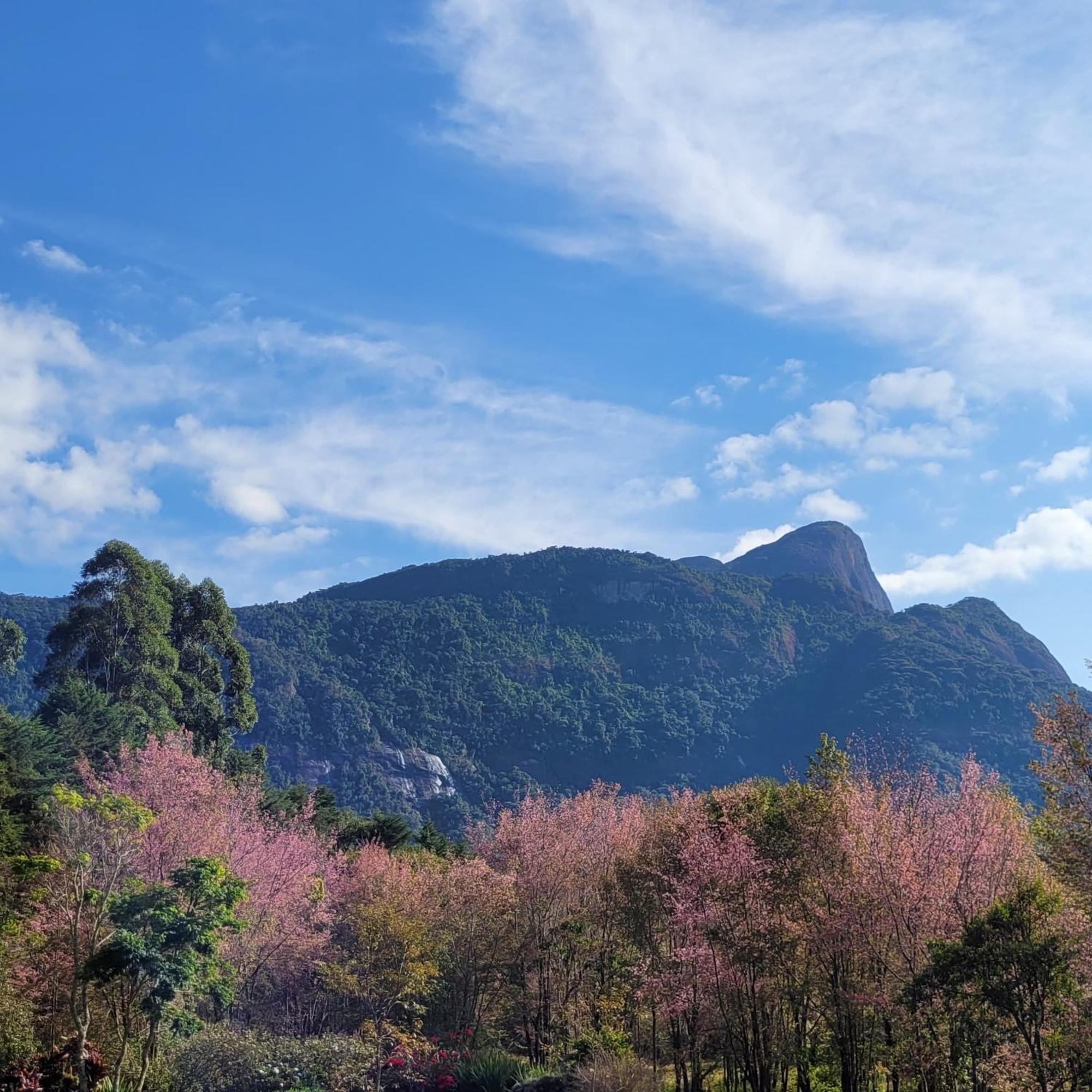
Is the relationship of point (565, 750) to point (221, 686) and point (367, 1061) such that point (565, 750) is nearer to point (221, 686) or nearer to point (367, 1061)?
point (221, 686)

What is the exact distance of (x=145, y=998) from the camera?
17.9 meters

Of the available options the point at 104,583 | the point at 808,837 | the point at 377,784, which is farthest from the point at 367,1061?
the point at 377,784

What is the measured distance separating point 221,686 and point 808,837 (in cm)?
4472

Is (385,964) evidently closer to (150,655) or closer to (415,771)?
(150,655)

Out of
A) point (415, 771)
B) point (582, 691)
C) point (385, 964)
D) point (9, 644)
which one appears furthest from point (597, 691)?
point (385, 964)

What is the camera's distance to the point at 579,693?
17338 cm

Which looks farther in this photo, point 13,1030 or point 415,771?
point 415,771

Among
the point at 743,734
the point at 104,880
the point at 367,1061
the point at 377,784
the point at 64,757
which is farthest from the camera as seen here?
the point at 743,734

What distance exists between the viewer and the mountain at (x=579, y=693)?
146 metres

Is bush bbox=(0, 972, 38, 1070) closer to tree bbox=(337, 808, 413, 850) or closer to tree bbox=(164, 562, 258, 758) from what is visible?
tree bbox=(337, 808, 413, 850)

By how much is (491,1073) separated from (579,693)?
5861 inches

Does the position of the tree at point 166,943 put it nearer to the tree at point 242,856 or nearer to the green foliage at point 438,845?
the tree at point 242,856

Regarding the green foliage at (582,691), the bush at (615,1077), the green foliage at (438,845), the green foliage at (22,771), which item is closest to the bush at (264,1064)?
the green foliage at (22,771)

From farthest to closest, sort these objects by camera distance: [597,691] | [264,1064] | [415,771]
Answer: [597,691], [415,771], [264,1064]
